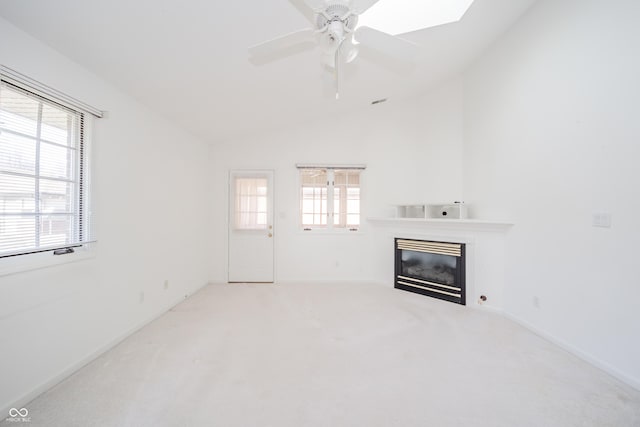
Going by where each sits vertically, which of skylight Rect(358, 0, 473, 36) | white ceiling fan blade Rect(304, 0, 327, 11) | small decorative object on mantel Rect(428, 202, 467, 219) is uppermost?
skylight Rect(358, 0, 473, 36)

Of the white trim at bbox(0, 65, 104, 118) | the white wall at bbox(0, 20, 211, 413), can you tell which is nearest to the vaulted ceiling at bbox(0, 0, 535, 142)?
the white wall at bbox(0, 20, 211, 413)

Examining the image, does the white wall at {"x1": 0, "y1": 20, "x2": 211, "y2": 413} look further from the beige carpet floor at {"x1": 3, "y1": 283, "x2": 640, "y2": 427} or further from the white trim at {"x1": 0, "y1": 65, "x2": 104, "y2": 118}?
the beige carpet floor at {"x1": 3, "y1": 283, "x2": 640, "y2": 427}

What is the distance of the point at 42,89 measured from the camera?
169 centimetres

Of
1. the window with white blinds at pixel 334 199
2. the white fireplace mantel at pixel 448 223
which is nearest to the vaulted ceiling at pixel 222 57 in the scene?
the window with white blinds at pixel 334 199

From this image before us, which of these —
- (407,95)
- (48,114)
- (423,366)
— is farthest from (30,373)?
(407,95)

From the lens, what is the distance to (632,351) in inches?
71.4

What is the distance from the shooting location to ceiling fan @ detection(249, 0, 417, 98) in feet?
4.48

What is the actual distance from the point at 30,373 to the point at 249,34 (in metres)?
2.85

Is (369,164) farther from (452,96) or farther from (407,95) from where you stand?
(452,96)

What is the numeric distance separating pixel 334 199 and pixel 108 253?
125 inches

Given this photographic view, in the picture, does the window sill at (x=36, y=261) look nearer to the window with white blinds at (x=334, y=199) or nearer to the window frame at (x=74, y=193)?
the window frame at (x=74, y=193)

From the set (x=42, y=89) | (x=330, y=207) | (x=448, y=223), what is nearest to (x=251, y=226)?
(x=330, y=207)

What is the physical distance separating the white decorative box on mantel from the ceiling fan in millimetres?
2519

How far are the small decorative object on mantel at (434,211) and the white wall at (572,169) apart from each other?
1.18 ft
